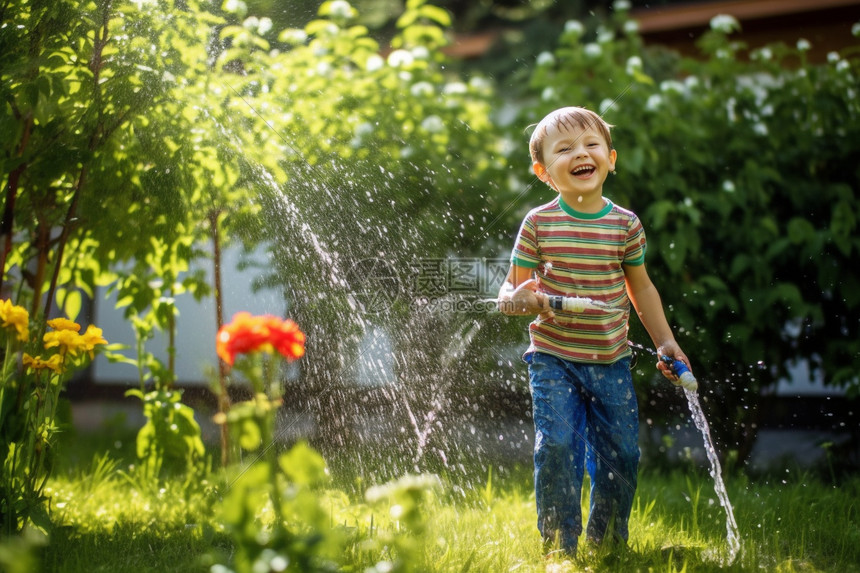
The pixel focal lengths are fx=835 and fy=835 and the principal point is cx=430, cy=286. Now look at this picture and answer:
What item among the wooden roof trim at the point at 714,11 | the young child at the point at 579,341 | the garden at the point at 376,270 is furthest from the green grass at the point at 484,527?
the wooden roof trim at the point at 714,11

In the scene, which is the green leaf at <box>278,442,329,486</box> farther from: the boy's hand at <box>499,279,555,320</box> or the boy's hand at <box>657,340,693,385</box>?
the boy's hand at <box>657,340,693,385</box>

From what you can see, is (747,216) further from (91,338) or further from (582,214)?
(91,338)

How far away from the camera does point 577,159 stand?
193 centimetres

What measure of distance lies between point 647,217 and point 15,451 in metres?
2.32

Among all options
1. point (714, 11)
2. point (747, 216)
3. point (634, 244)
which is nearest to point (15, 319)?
point (634, 244)

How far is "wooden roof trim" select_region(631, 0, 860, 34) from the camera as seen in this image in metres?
5.19

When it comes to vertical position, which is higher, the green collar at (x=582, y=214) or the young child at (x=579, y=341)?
the green collar at (x=582, y=214)

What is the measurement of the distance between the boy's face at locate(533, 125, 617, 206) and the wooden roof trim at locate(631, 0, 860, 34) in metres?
3.92

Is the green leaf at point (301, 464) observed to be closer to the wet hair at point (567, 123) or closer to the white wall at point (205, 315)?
the wet hair at point (567, 123)

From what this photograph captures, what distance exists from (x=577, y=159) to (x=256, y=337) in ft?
3.40

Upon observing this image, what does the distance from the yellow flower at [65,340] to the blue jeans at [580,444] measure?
3.59 feet

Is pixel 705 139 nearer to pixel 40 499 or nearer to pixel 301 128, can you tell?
pixel 301 128

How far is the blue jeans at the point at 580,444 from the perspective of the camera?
1897mm

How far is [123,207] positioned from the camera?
2.57 m
